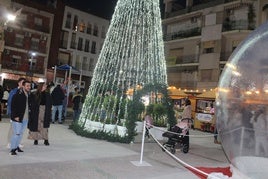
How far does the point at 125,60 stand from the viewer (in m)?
12.7

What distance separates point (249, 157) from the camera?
6516 millimetres

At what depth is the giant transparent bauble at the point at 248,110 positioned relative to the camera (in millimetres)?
6270

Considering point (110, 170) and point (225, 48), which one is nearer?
point (110, 170)

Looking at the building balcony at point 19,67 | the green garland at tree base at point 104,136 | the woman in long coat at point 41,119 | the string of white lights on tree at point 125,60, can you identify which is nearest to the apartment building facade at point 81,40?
the building balcony at point 19,67

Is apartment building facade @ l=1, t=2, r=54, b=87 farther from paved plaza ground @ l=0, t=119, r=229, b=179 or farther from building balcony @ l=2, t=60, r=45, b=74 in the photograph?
paved plaza ground @ l=0, t=119, r=229, b=179

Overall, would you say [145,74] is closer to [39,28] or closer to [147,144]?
[147,144]

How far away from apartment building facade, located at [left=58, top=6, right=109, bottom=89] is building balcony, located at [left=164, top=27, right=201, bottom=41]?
13212 millimetres

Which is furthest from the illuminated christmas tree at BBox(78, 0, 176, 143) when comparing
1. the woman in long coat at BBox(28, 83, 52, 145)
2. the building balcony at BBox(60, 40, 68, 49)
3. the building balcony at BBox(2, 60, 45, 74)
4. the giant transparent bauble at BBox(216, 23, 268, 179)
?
the building balcony at BBox(60, 40, 68, 49)

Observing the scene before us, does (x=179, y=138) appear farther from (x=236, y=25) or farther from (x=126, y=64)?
(x=236, y=25)

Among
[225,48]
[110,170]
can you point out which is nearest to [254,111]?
[110,170]

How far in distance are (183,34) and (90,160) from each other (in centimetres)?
2983

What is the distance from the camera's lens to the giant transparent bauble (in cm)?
627

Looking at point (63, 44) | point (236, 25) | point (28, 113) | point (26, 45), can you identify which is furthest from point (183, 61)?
point (28, 113)

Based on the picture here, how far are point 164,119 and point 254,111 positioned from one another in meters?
7.05
